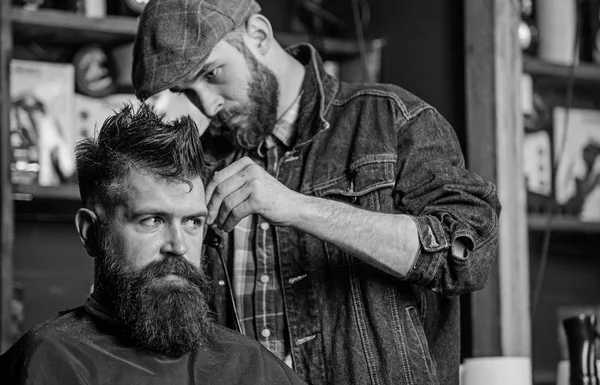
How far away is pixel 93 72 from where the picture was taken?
3461 millimetres

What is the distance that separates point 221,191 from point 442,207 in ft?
1.59

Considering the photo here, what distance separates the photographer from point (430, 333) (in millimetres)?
2428

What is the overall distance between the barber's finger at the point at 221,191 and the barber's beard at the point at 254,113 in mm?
305

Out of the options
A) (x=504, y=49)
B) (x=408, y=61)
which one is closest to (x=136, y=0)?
(x=408, y=61)

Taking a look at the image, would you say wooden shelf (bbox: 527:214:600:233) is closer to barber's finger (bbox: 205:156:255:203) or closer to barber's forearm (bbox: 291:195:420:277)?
barber's forearm (bbox: 291:195:420:277)

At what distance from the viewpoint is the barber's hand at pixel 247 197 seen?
204 cm

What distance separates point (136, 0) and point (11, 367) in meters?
1.84

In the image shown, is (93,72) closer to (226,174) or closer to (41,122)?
(41,122)

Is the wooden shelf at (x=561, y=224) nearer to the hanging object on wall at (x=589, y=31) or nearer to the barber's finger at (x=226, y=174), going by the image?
the hanging object on wall at (x=589, y=31)

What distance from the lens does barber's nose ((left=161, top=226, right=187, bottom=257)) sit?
6.70ft

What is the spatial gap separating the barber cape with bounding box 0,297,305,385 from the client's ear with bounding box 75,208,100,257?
121mm

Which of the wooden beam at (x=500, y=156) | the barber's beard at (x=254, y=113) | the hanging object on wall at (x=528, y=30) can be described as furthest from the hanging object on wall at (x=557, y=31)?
the barber's beard at (x=254, y=113)

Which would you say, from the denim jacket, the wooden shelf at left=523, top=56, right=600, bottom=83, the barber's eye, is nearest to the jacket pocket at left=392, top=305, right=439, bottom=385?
the denim jacket

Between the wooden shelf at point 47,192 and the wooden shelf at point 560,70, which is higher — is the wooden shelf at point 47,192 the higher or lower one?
the lower one
